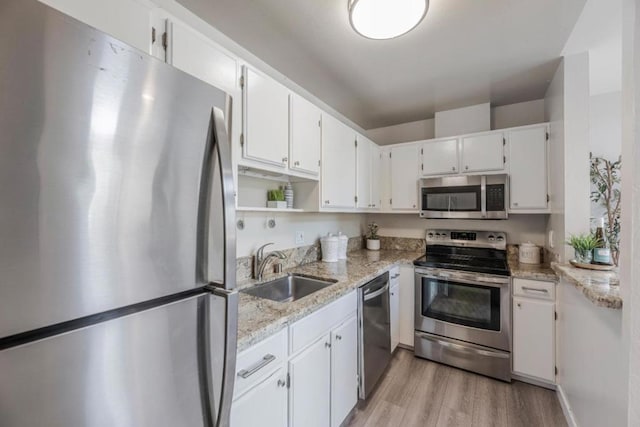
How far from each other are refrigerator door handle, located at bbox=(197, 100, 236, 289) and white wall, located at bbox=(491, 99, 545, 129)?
3.21 meters

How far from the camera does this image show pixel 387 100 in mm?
2766

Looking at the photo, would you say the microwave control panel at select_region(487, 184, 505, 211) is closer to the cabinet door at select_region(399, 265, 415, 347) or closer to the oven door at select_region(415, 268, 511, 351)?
the oven door at select_region(415, 268, 511, 351)

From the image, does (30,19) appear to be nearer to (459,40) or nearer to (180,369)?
(180,369)

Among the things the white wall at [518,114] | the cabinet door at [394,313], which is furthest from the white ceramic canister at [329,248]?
the white wall at [518,114]

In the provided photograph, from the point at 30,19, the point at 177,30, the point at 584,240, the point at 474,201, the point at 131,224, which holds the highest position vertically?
the point at 177,30

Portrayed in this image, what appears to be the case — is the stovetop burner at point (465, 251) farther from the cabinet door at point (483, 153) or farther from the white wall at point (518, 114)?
the white wall at point (518, 114)

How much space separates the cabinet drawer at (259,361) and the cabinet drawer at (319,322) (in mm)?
75

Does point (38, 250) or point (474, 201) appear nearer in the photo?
point (38, 250)

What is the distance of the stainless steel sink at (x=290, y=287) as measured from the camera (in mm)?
1806

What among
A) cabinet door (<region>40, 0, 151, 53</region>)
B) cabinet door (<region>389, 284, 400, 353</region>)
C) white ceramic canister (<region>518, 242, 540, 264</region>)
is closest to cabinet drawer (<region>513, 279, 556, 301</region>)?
white ceramic canister (<region>518, 242, 540, 264</region>)

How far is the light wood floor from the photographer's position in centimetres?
178

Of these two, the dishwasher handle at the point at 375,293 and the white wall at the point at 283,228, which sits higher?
the white wall at the point at 283,228

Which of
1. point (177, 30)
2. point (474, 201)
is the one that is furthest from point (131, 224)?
point (474, 201)

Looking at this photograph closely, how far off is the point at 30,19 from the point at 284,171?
1332 millimetres
